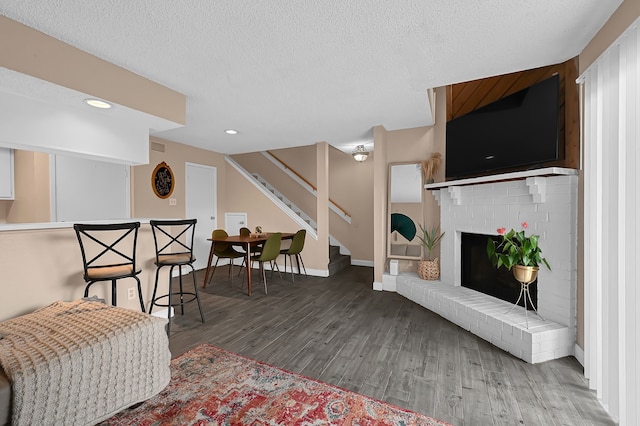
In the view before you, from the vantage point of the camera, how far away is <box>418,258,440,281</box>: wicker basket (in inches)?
154

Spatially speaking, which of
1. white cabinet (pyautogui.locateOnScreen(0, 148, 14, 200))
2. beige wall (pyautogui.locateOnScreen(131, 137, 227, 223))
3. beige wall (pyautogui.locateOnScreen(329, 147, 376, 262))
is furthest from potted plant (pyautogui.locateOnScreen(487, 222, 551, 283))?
white cabinet (pyautogui.locateOnScreen(0, 148, 14, 200))

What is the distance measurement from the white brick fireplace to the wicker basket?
0.44 meters

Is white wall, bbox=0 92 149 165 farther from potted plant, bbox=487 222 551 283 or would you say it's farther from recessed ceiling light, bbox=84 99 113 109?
potted plant, bbox=487 222 551 283

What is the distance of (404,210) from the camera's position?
4406 mm

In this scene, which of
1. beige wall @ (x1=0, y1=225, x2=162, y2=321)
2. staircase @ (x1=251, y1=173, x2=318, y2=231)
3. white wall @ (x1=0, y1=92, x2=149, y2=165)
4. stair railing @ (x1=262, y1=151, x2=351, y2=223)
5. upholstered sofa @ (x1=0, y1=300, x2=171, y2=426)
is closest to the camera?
upholstered sofa @ (x1=0, y1=300, x2=171, y2=426)

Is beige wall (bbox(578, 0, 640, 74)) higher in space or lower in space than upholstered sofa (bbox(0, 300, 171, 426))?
higher

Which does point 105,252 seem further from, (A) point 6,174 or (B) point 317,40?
(B) point 317,40

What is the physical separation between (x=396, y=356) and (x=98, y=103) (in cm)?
335

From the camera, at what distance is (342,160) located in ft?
21.6

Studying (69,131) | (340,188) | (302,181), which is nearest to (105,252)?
(69,131)

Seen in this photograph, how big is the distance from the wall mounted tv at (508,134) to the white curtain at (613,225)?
455mm

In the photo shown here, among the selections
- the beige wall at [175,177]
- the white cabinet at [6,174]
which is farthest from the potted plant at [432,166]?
the white cabinet at [6,174]

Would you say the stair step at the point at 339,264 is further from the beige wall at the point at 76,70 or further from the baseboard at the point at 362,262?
the beige wall at the point at 76,70

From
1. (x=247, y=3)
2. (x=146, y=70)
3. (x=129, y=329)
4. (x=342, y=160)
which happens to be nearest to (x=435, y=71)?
(x=247, y=3)
